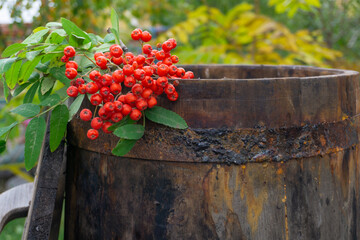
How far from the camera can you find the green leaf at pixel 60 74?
1.24 m

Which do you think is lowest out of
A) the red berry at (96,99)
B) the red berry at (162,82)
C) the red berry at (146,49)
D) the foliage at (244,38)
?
the red berry at (96,99)

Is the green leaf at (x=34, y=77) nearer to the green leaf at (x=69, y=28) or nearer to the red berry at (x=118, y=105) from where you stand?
the green leaf at (x=69, y=28)

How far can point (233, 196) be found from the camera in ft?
3.72

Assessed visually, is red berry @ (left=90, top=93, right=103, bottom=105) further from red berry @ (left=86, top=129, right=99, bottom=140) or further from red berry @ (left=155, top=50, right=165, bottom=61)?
red berry @ (left=155, top=50, right=165, bottom=61)

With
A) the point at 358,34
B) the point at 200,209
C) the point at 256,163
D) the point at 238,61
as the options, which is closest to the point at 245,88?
the point at 256,163

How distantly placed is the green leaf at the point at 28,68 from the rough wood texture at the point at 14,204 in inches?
25.0

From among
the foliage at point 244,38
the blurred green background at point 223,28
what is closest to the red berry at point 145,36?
the blurred green background at point 223,28

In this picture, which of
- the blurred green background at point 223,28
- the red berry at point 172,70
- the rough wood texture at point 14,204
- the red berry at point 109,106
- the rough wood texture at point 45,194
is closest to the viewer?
the red berry at point 109,106

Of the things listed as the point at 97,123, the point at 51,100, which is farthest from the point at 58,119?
the point at 97,123

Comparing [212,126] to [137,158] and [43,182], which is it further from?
[43,182]

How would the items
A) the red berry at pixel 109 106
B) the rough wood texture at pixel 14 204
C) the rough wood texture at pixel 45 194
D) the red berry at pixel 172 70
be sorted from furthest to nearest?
the rough wood texture at pixel 14 204
the rough wood texture at pixel 45 194
the red berry at pixel 172 70
the red berry at pixel 109 106

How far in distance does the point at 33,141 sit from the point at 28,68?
0.23 m

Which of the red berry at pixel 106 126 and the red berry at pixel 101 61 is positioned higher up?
the red berry at pixel 101 61

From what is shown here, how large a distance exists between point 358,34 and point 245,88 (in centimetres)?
408
